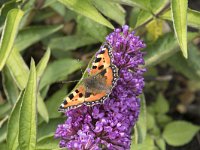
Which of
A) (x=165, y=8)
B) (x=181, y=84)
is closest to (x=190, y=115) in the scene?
(x=181, y=84)

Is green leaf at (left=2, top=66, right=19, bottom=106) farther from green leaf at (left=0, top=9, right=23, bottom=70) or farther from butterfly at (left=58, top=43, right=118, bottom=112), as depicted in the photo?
butterfly at (left=58, top=43, right=118, bottom=112)

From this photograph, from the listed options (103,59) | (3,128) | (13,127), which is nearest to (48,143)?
(13,127)

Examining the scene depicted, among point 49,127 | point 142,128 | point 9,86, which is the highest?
point 9,86

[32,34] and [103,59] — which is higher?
[32,34]

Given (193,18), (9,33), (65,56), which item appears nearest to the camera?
(9,33)

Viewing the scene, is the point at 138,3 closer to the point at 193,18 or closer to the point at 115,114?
the point at 193,18

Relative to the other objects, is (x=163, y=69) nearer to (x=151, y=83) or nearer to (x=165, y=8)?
(x=151, y=83)
